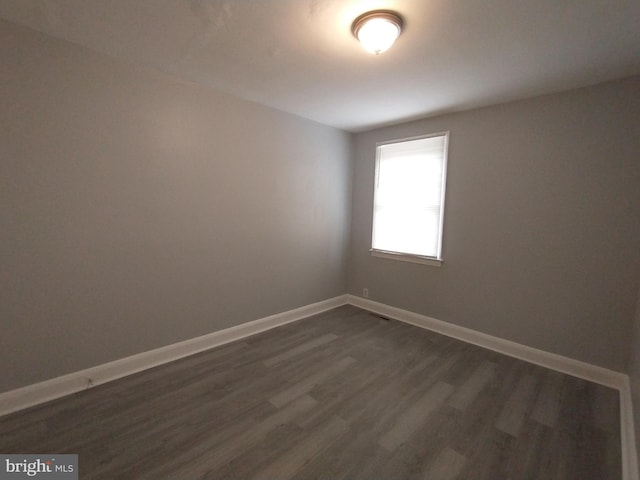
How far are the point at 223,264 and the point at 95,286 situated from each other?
1.05 metres

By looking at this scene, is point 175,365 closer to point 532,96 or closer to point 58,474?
point 58,474

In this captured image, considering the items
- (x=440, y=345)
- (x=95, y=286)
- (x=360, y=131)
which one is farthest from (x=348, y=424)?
(x=360, y=131)

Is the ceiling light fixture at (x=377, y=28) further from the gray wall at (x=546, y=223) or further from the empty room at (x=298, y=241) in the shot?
the gray wall at (x=546, y=223)

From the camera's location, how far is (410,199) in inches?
141

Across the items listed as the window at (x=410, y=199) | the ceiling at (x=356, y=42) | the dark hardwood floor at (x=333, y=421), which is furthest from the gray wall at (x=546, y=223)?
the dark hardwood floor at (x=333, y=421)

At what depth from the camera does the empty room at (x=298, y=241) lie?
5.40 feet

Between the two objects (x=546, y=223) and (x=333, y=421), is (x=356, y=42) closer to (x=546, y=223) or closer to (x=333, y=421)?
(x=546, y=223)

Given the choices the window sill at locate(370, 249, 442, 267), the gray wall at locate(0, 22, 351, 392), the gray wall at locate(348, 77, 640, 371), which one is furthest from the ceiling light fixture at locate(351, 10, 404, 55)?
the window sill at locate(370, 249, 442, 267)

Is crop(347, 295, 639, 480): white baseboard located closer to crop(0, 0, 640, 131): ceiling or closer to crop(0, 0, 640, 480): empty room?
crop(0, 0, 640, 480): empty room

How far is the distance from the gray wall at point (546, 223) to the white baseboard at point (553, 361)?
0.23 feet

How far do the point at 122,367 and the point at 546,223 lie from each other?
3.93 metres

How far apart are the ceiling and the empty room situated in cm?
2

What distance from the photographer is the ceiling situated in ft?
5.16

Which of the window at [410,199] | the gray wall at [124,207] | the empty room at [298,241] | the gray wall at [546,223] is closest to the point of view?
the empty room at [298,241]
